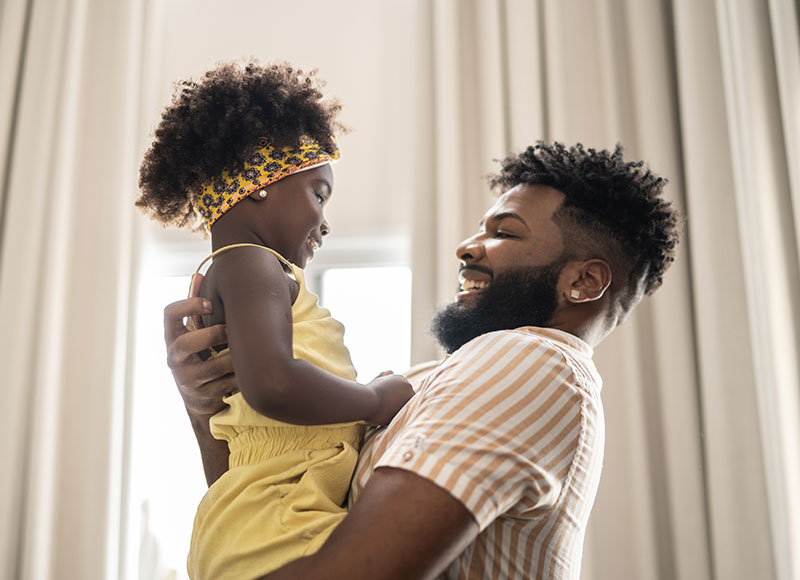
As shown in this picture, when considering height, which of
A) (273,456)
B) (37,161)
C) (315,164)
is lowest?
(273,456)

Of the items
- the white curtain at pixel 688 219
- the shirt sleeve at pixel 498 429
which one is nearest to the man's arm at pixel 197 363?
the shirt sleeve at pixel 498 429

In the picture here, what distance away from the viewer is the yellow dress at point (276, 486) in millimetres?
1034

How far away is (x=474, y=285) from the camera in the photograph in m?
1.56

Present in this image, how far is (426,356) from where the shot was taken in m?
2.39

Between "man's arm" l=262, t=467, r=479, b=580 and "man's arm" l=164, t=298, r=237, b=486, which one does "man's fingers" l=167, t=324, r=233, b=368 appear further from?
"man's arm" l=262, t=467, r=479, b=580

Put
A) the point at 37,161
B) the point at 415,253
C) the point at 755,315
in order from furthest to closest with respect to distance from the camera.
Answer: the point at 37,161
the point at 415,253
the point at 755,315

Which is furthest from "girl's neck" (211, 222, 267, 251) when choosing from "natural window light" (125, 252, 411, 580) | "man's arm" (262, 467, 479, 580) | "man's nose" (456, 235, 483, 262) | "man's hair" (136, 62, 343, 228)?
"natural window light" (125, 252, 411, 580)

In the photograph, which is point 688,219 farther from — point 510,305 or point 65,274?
point 65,274

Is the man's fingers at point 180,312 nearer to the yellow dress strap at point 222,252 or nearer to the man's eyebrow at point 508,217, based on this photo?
the yellow dress strap at point 222,252

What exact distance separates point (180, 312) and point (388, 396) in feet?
1.30

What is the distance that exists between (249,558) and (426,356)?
1399 millimetres

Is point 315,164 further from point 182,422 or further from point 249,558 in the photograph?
point 182,422

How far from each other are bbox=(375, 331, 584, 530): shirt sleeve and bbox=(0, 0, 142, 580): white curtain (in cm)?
195

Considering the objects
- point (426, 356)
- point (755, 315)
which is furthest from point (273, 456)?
point (755, 315)
